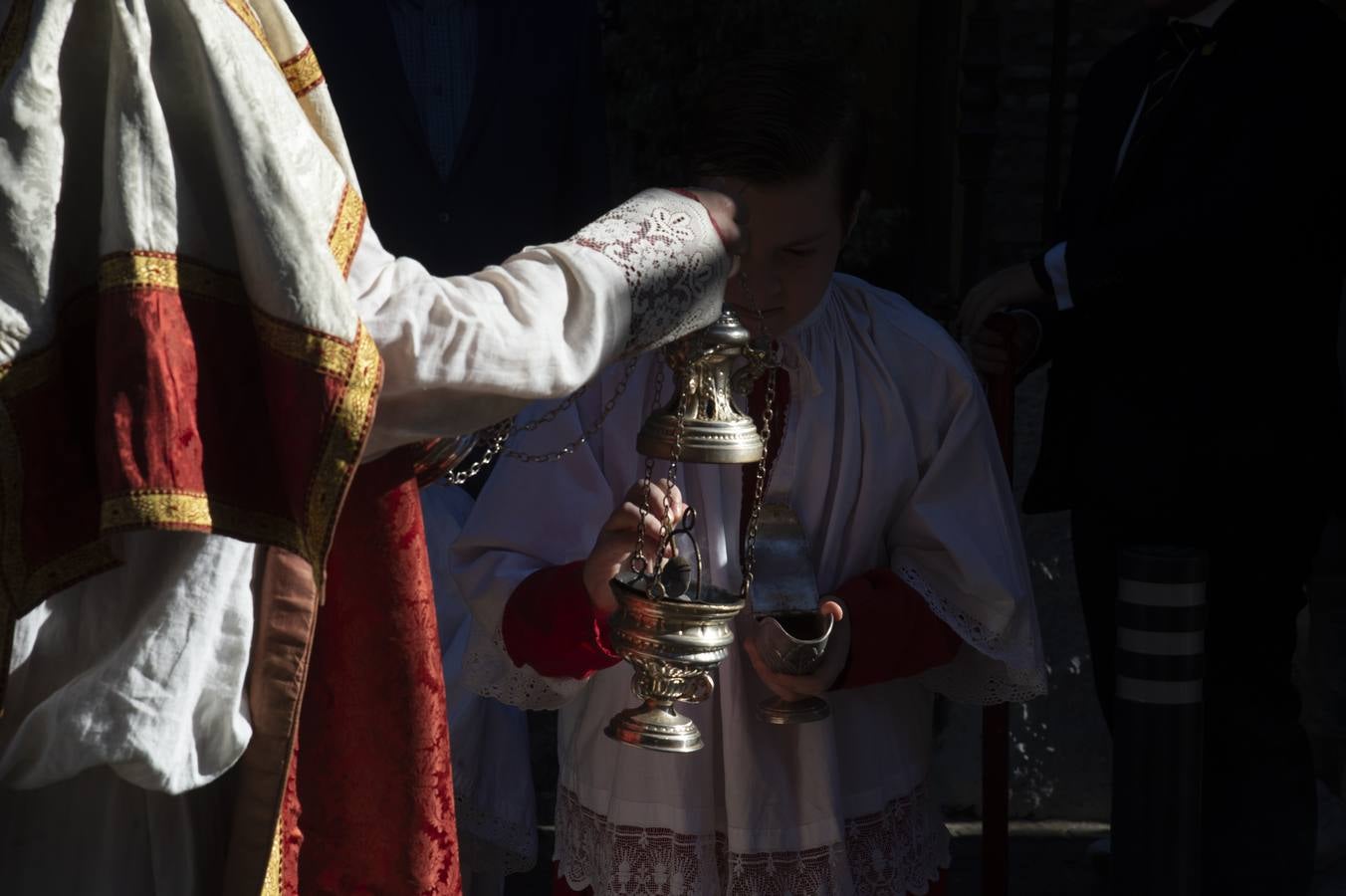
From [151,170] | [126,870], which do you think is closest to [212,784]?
[126,870]

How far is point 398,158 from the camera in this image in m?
3.40

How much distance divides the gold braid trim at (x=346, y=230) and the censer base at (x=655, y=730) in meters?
0.69

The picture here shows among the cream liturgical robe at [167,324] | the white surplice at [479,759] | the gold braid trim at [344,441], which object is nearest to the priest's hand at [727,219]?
the cream liturgical robe at [167,324]

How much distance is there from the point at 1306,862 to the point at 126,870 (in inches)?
98.2

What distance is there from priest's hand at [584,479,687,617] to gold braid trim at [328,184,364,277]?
0.61m

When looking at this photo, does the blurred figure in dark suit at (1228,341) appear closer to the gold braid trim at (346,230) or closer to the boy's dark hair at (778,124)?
the boy's dark hair at (778,124)

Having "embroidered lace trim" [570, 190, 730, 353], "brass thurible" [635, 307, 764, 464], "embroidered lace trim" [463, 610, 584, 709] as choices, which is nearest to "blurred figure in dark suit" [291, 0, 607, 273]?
"embroidered lace trim" [463, 610, 584, 709]

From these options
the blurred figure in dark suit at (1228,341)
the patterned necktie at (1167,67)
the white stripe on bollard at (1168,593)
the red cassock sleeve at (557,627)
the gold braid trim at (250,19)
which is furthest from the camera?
the patterned necktie at (1167,67)

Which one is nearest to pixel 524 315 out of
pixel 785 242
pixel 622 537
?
pixel 622 537

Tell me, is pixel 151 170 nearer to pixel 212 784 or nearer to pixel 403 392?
pixel 403 392

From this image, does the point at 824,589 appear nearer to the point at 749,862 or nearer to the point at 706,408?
the point at 749,862

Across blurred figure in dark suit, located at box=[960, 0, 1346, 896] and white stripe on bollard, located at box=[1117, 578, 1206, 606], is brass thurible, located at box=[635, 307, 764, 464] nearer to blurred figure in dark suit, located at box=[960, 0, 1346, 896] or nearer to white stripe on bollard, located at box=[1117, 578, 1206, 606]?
blurred figure in dark suit, located at box=[960, 0, 1346, 896]

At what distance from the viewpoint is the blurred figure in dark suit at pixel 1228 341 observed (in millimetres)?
3203

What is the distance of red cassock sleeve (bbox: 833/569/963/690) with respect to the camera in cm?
230
